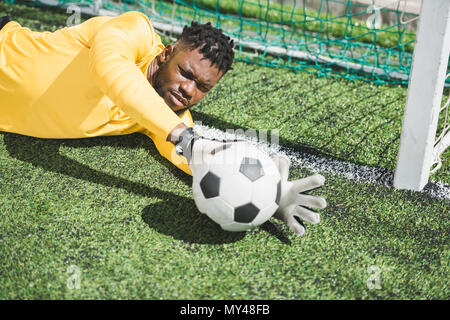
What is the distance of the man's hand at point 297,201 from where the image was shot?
230cm

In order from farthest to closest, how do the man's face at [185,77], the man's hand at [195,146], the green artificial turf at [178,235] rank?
the man's face at [185,77]
the man's hand at [195,146]
the green artificial turf at [178,235]

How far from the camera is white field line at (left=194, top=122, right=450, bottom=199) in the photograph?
284cm

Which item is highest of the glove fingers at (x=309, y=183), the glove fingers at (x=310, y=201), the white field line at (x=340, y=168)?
the glove fingers at (x=309, y=183)

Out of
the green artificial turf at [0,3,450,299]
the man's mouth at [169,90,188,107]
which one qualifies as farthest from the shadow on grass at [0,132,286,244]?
the man's mouth at [169,90,188,107]

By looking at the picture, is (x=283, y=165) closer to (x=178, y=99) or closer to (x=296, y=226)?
(x=296, y=226)

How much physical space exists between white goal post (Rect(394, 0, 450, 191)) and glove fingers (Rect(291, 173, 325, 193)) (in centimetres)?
66

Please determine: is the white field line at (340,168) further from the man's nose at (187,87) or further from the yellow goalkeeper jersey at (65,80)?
the man's nose at (187,87)

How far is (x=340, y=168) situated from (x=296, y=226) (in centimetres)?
88

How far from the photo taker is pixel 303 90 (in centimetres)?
403

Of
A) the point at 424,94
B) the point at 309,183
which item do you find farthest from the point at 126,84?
the point at 424,94

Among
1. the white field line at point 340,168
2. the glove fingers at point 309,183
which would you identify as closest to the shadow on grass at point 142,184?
the glove fingers at point 309,183

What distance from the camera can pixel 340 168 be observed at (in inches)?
120

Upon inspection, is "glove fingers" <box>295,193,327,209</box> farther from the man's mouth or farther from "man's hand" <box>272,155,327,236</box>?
the man's mouth

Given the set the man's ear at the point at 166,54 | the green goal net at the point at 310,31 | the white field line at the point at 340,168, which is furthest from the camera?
the green goal net at the point at 310,31
